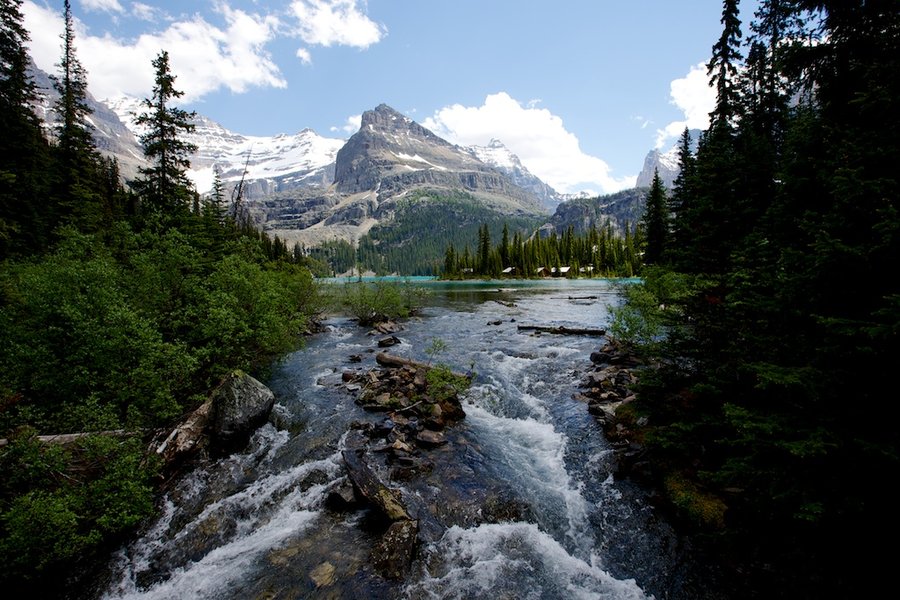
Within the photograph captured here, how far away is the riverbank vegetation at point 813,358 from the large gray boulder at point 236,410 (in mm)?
13802

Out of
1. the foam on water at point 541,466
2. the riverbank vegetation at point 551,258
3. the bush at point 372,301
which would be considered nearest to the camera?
the foam on water at point 541,466

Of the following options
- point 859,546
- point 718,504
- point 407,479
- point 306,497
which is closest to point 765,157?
point 718,504

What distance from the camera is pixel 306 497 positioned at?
1077 centimetres

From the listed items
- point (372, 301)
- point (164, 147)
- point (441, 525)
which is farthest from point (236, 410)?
point (372, 301)

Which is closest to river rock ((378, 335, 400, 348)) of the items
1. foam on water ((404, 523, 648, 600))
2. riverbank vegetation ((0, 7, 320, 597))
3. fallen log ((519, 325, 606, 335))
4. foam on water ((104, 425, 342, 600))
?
riverbank vegetation ((0, 7, 320, 597))

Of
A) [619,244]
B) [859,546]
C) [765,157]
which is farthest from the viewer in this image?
[619,244]

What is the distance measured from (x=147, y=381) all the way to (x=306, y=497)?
5.87 metres

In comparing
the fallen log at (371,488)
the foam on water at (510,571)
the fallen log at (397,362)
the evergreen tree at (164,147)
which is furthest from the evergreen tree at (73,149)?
the foam on water at (510,571)

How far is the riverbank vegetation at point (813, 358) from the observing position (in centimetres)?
514

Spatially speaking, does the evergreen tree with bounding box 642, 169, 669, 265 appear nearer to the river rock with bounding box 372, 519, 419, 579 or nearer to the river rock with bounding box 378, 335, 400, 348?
the river rock with bounding box 378, 335, 400, 348

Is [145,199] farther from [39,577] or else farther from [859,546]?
[859,546]

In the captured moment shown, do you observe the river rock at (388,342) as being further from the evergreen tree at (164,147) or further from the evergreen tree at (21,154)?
the evergreen tree at (21,154)

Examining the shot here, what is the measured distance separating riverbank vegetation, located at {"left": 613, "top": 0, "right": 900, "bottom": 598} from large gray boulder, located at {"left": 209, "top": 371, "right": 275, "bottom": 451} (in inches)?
543

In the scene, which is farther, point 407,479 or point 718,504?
point 407,479
